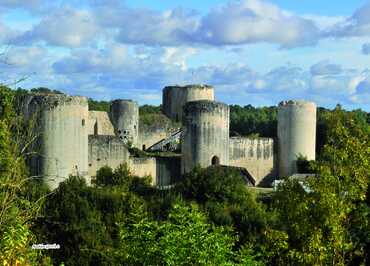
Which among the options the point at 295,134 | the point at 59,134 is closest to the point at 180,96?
the point at 295,134

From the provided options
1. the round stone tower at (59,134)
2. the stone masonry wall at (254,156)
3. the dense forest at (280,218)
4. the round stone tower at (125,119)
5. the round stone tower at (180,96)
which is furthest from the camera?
the round stone tower at (180,96)

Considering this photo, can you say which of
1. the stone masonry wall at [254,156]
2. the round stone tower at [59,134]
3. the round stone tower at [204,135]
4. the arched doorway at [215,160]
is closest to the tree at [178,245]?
the round stone tower at [59,134]

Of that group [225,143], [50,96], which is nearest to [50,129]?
[50,96]

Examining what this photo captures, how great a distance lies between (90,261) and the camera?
2042 cm

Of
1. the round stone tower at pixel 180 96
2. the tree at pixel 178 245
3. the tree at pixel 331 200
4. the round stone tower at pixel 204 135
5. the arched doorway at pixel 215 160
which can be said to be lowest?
the tree at pixel 178 245

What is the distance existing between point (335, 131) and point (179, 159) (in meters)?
25.2

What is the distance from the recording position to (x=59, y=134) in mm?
29859

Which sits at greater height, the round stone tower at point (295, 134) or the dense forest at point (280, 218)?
the round stone tower at point (295, 134)

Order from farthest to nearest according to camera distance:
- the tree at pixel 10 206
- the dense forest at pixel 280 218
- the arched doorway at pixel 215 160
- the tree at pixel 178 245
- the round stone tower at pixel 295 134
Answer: the round stone tower at pixel 295 134
the arched doorway at pixel 215 160
the tree at pixel 178 245
the dense forest at pixel 280 218
the tree at pixel 10 206

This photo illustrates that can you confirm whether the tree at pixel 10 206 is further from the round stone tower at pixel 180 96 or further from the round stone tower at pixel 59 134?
the round stone tower at pixel 180 96

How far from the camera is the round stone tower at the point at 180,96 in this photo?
4547cm

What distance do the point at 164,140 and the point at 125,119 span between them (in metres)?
2.95

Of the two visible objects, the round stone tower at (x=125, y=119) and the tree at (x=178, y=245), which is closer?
the tree at (x=178, y=245)

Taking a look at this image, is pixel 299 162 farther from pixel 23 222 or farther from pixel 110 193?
pixel 23 222
